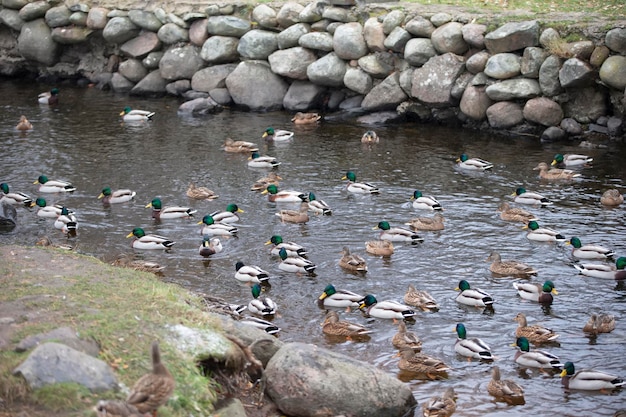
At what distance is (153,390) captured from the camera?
7.98 m

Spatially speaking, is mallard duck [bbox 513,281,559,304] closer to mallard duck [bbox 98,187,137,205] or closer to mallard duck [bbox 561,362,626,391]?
mallard duck [bbox 561,362,626,391]

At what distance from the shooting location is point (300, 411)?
34.6ft

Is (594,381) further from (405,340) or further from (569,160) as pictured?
(569,160)

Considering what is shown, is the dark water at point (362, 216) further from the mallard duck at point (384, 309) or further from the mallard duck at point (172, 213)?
the mallard duck at point (172, 213)

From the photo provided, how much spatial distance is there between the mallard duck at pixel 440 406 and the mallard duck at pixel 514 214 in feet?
26.1

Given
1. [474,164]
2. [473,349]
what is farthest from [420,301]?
[474,164]

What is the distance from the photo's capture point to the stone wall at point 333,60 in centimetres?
2480

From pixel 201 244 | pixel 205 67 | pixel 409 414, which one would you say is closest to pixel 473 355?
pixel 409 414

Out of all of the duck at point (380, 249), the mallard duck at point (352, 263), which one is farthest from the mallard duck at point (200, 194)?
the mallard duck at point (352, 263)

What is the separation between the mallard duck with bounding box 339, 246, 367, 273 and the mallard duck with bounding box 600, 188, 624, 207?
20.6ft

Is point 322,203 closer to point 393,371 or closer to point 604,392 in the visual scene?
point 393,371

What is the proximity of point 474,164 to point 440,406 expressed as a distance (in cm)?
1181

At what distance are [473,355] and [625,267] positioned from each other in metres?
4.67

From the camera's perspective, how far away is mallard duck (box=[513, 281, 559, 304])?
1548 cm
